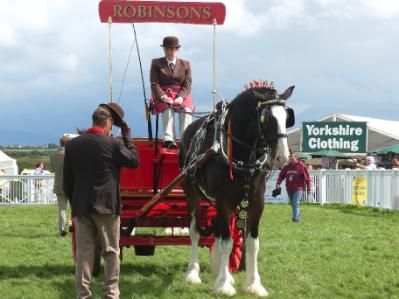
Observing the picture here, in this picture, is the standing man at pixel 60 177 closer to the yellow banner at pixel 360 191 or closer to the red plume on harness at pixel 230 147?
the red plume on harness at pixel 230 147

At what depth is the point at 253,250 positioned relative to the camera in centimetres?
754

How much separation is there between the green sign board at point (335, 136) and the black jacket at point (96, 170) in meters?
29.4

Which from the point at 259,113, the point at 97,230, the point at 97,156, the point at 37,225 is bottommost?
the point at 37,225

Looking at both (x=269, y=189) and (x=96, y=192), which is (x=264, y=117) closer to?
(x=96, y=192)

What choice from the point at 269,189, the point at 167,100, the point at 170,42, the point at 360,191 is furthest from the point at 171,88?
the point at 269,189

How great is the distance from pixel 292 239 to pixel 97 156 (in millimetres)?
7453

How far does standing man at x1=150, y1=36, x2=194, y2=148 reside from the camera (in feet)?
29.3

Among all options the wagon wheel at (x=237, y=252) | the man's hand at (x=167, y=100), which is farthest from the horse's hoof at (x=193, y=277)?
the man's hand at (x=167, y=100)

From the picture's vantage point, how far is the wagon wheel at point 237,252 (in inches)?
346

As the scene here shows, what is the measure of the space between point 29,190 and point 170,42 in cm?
1765

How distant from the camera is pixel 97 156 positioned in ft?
20.9

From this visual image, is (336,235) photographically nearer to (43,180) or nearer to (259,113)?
(259,113)

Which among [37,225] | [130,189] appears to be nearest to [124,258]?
[130,189]

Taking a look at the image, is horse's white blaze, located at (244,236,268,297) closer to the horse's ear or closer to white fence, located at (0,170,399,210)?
the horse's ear
